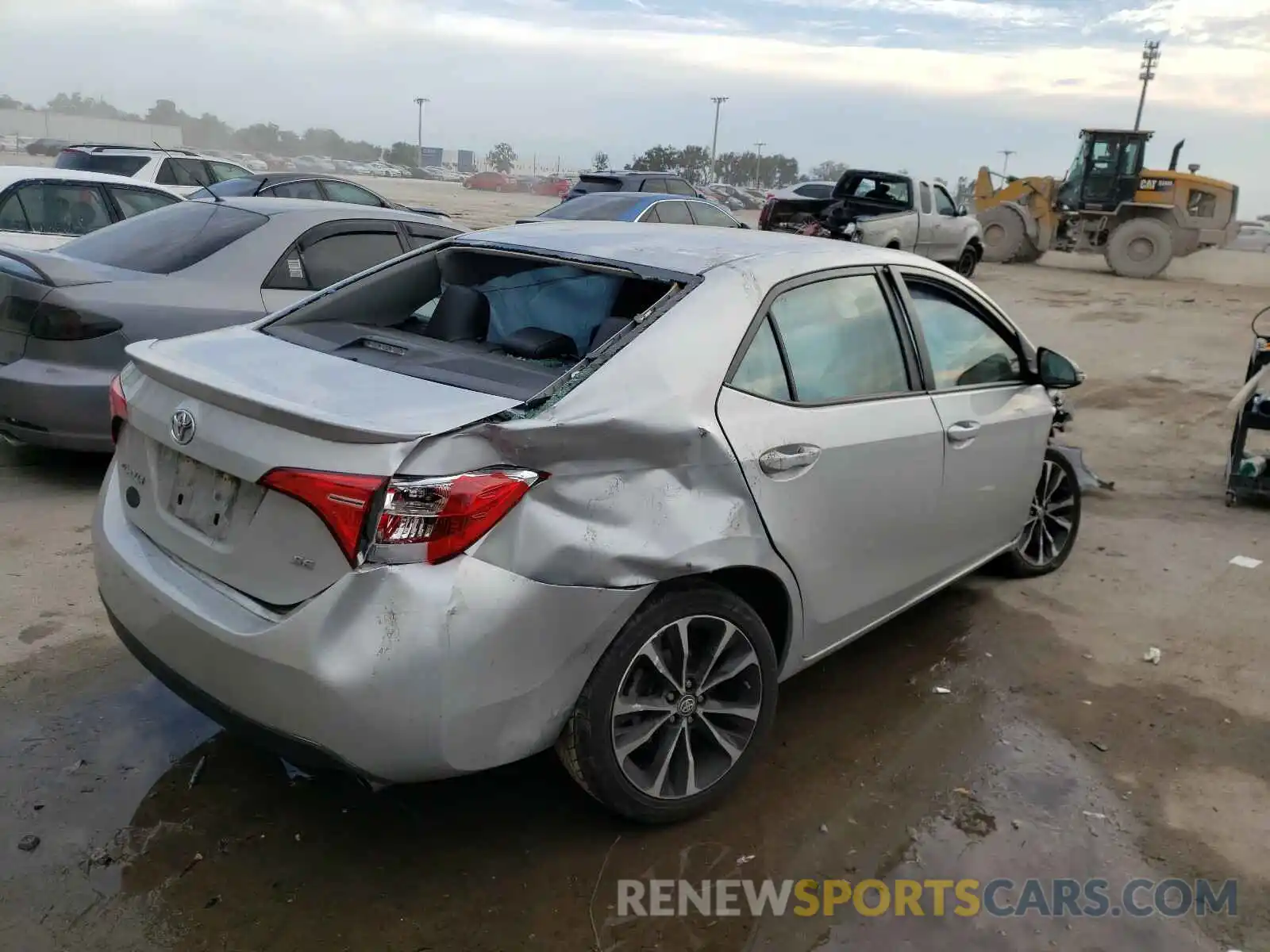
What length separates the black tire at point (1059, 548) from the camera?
4961 millimetres

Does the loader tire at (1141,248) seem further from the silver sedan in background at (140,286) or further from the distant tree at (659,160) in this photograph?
the distant tree at (659,160)

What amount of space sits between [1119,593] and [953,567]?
1.48 m

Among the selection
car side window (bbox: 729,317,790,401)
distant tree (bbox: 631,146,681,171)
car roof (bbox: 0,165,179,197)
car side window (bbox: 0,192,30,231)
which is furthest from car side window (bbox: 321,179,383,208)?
distant tree (bbox: 631,146,681,171)

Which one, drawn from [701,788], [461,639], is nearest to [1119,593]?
[701,788]

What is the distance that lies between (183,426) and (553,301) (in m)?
1.24

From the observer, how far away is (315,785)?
10.1 ft

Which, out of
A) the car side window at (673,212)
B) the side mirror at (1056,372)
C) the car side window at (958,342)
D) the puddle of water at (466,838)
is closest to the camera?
the puddle of water at (466,838)

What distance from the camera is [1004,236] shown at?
2359 centimetres

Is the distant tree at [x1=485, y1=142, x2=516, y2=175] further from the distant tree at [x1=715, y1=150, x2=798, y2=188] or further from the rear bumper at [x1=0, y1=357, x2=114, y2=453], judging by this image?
the rear bumper at [x1=0, y1=357, x2=114, y2=453]

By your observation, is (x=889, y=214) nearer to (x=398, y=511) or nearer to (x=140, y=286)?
(x=140, y=286)

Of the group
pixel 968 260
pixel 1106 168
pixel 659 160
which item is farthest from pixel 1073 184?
pixel 659 160

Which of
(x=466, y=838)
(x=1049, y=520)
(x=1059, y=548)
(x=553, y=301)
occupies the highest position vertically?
(x=553, y=301)

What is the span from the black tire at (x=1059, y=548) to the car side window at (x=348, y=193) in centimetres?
945

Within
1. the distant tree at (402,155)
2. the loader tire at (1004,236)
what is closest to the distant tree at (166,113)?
the distant tree at (402,155)
